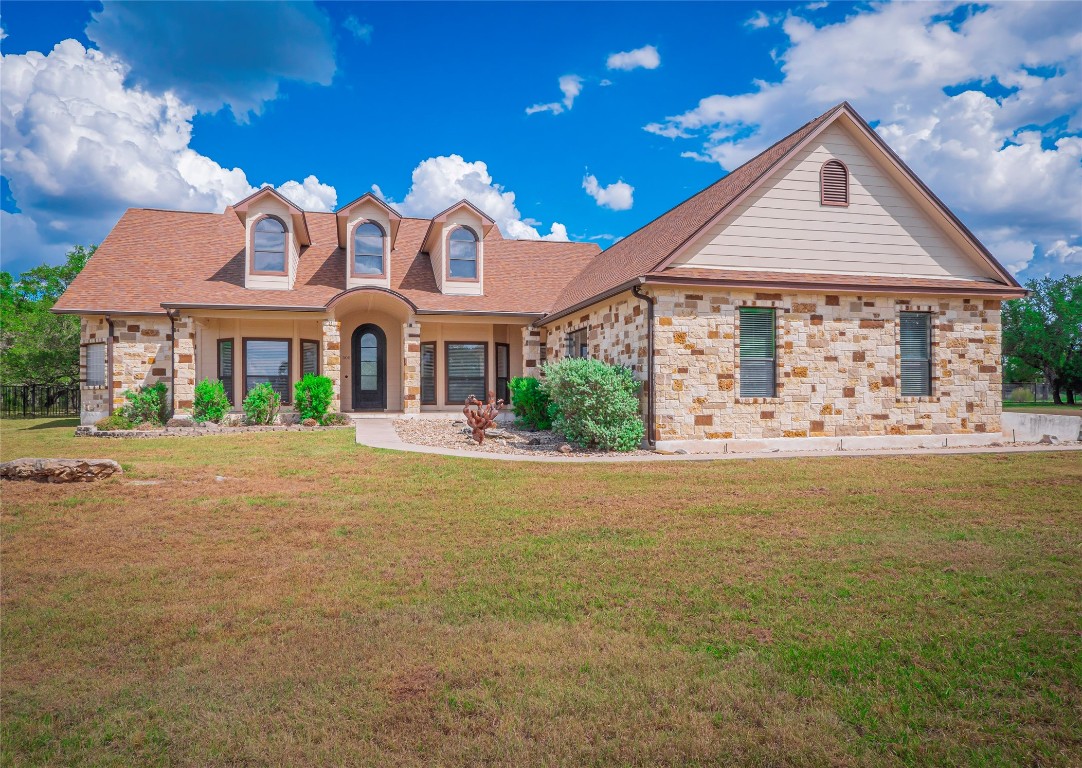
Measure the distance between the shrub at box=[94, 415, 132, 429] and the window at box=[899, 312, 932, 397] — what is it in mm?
18878

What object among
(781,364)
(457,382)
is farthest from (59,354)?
(781,364)

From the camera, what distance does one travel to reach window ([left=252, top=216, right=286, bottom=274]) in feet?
63.7

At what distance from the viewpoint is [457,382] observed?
21766mm

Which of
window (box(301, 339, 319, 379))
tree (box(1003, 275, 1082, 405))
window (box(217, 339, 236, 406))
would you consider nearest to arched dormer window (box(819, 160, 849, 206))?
window (box(301, 339, 319, 379))

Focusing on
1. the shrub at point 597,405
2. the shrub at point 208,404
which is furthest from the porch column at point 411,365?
the shrub at point 597,405

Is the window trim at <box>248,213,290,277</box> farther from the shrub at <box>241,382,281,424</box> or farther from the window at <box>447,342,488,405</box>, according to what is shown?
the window at <box>447,342,488,405</box>

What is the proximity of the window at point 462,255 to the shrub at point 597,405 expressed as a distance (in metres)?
8.58

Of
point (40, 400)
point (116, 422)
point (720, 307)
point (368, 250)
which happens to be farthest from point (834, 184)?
point (40, 400)

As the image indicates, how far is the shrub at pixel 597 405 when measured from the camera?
1298 centimetres

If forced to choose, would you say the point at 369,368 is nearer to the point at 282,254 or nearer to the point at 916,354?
the point at 282,254

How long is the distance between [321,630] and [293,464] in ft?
24.0

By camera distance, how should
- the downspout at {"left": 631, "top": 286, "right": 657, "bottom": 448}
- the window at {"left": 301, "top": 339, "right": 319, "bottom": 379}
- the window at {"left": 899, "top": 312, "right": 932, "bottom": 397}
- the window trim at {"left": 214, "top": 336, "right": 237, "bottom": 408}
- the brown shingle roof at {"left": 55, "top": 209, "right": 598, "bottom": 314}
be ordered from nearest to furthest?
the downspout at {"left": 631, "top": 286, "right": 657, "bottom": 448} < the window at {"left": 899, "top": 312, "right": 932, "bottom": 397} < the brown shingle roof at {"left": 55, "top": 209, "right": 598, "bottom": 314} < the window trim at {"left": 214, "top": 336, "right": 237, "bottom": 408} < the window at {"left": 301, "top": 339, "right": 319, "bottom": 379}

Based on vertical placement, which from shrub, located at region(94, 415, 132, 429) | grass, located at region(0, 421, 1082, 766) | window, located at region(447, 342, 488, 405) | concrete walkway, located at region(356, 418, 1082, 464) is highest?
window, located at region(447, 342, 488, 405)

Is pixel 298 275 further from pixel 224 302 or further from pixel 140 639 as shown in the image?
pixel 140 639
